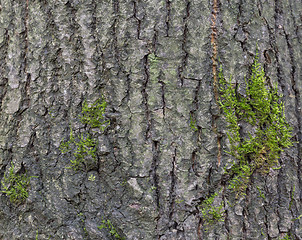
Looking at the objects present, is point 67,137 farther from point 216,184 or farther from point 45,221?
point 216,184

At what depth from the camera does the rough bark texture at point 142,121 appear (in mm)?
1436

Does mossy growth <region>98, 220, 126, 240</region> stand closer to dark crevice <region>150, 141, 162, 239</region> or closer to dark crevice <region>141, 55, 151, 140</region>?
dark crevice <region>150, 141, 162, 239</region>

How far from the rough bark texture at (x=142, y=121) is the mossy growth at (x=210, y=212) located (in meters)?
0.03

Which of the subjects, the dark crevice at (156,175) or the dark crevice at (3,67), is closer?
the dark crevice at (156,175)

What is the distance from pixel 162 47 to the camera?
145 cm

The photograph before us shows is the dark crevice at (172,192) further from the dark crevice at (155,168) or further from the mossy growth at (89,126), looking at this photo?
the mossy growth at (89,126)

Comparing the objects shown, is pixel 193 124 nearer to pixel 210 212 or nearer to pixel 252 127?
pixel 252 127

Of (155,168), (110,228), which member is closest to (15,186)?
(110,228)

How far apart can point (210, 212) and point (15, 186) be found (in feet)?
3.14

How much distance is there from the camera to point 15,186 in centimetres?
154

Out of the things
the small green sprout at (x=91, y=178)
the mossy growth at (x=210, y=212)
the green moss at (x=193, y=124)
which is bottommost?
the mossy growth at (x=210, y=212)

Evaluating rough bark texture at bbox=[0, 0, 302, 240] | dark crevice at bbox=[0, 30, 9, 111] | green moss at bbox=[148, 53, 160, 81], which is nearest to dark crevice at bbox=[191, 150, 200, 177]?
rough bark texture at bbox=[0, 0, 302, 240]

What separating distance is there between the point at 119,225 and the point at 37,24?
1.06 m

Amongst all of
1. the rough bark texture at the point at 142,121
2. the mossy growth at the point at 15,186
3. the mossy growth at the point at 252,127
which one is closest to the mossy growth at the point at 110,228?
the rough bark texture at the point at 142,121
